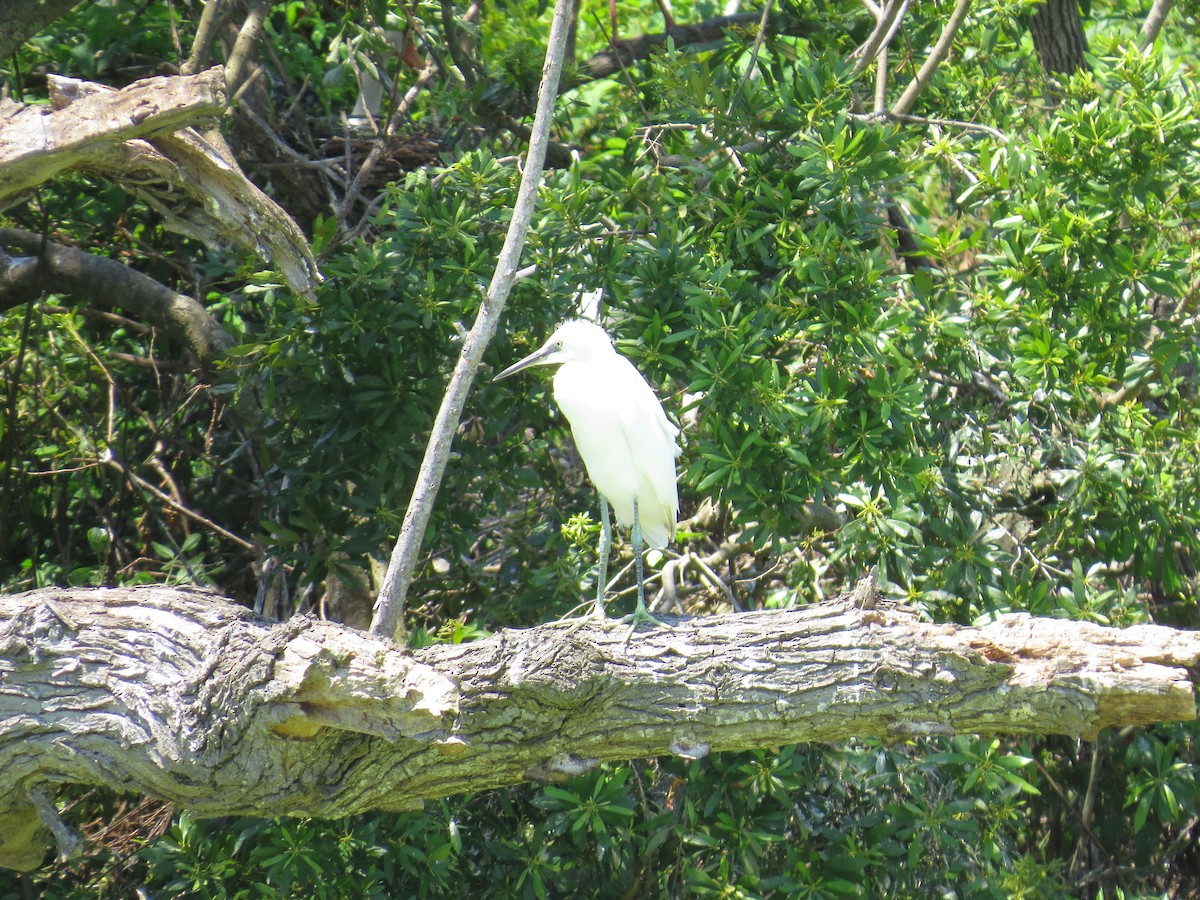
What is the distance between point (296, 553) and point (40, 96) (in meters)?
2.52

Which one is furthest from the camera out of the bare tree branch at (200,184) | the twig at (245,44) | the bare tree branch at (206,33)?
the twig at (245,44)

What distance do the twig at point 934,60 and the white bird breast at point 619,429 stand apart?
182 cm

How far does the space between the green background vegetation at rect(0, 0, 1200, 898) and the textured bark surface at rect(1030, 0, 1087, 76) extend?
34.2 inches

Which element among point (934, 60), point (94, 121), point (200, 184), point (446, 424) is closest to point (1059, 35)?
point (934, 60)

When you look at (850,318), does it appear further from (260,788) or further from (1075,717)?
(260,788)

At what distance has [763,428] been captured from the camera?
337 centimetres

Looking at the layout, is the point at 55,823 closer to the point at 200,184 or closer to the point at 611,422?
the point at 200,184

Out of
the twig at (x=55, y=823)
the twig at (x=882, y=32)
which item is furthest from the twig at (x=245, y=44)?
the twig at (x=55, y=823)

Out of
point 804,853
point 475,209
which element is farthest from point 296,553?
point 804,853

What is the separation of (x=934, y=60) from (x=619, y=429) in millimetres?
2116

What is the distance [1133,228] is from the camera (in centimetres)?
365

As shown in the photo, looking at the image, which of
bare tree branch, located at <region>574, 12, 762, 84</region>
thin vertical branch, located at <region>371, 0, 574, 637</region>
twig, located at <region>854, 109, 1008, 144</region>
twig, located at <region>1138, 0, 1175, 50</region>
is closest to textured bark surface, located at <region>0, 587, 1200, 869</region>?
thin vertical branch, located at <region>371, 0, 574, 637</region>

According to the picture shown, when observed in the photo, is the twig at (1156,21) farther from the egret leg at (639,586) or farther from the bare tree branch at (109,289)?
the bare tree branch at (109,289)

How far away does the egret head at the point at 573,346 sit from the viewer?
340 centimetres
